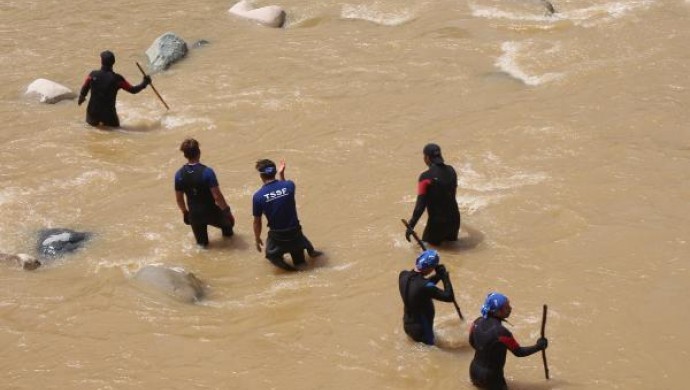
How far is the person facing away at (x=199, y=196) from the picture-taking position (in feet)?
33.1

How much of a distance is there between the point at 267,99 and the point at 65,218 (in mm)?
4713

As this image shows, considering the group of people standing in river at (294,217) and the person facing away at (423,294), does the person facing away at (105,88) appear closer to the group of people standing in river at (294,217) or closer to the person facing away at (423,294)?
the group of people standing in river at (294,217)

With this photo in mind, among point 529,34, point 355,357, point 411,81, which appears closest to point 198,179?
point 355,357

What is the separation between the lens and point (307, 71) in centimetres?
1625

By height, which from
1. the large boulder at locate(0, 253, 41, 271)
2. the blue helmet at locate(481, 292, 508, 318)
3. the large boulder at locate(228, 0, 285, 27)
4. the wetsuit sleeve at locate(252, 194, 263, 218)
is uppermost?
the blue helmet at locate(481, 292, 508, 318)

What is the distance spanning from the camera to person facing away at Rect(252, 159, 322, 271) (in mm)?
9602

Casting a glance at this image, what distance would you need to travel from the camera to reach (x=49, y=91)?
1547 centimetres

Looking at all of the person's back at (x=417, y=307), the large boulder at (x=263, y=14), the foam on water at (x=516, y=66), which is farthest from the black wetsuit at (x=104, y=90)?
the person's back at (x=417, y=307)

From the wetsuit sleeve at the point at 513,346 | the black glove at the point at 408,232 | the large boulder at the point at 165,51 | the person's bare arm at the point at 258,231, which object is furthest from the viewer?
the large boulder at the point at 165,51

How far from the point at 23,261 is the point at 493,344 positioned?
5.64 metres

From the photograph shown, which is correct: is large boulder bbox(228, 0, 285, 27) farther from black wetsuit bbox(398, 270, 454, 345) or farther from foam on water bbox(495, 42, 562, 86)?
black wetsuit bbox(398, 270, 454, 345)

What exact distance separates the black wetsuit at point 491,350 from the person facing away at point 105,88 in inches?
319

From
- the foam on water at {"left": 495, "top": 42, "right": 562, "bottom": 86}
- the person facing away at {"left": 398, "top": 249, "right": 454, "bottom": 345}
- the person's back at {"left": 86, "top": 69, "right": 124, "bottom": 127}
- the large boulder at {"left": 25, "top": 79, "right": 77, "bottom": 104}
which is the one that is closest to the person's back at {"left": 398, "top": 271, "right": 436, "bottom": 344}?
the person facing away at {"left": 398, "top": 249, "right": 454, "bottom": 345}

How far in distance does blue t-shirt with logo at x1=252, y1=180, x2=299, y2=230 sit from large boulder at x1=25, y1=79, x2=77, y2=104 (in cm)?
723
